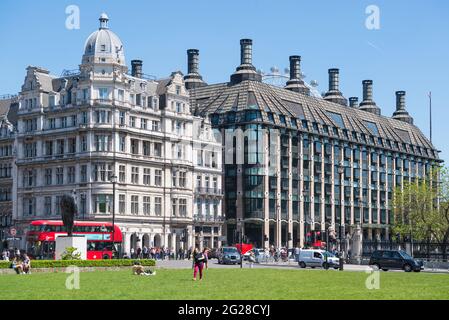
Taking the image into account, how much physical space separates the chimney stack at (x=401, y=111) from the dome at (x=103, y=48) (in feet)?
265

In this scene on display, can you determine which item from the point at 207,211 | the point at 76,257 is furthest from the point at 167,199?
the point at 76,257

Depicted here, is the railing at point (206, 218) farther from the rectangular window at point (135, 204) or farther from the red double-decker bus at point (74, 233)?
the red double-decker bus at point (74, 233)

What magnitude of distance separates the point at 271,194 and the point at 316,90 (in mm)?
50580

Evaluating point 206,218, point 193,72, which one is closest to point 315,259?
point 206,218

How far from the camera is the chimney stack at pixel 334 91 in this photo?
151625 millimetres

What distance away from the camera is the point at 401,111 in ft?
560

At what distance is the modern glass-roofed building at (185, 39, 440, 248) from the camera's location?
120562 mm

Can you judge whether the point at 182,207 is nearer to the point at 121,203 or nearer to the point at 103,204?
the point at 121,203

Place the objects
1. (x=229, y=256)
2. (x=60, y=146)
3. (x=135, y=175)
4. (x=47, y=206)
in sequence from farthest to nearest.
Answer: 1. (x=60, y=146)
2. (x=47, y=206)
3. (x=135, y=175)
4. (x=229, y=256)

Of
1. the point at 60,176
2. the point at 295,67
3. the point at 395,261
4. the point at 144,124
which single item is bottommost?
the point at 395,261

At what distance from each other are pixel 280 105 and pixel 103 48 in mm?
34224

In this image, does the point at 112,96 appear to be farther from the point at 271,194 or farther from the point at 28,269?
the point at 28,269

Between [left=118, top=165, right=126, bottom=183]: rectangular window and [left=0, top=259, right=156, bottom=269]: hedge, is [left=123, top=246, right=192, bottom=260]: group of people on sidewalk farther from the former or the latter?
[left=0, top=259, right=156, bottom=269]: hedge
